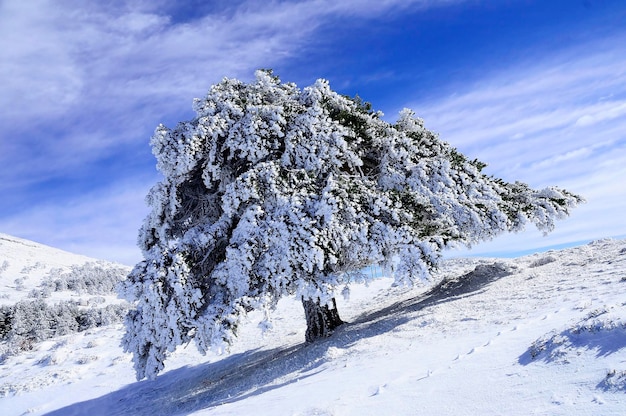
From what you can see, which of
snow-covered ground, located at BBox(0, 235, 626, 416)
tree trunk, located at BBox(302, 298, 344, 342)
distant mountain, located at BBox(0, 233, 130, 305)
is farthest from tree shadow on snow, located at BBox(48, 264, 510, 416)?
distant mountain, located at BBox(0, 233, 130, 305)

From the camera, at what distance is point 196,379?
47.7ft

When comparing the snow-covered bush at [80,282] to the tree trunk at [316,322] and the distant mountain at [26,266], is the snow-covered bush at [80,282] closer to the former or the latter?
the distant mountain at [26,266]

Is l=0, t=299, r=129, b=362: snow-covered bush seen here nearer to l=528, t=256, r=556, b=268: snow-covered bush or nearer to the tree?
the tree

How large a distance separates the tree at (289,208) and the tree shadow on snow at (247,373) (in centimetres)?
119

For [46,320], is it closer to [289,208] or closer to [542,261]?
[289,208]

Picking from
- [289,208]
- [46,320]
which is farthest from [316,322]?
[46,320]

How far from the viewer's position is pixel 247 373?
12000 mm

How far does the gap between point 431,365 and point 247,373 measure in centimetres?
702

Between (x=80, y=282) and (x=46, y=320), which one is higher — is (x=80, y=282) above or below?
above

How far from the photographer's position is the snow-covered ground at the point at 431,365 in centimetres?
461

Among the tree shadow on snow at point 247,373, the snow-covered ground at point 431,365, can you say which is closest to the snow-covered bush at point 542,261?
the snow-covered ground at point 431,365

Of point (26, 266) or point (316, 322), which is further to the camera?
point (26, 266)

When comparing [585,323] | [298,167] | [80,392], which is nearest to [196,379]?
[80,392]

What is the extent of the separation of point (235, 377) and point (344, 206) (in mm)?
5787
